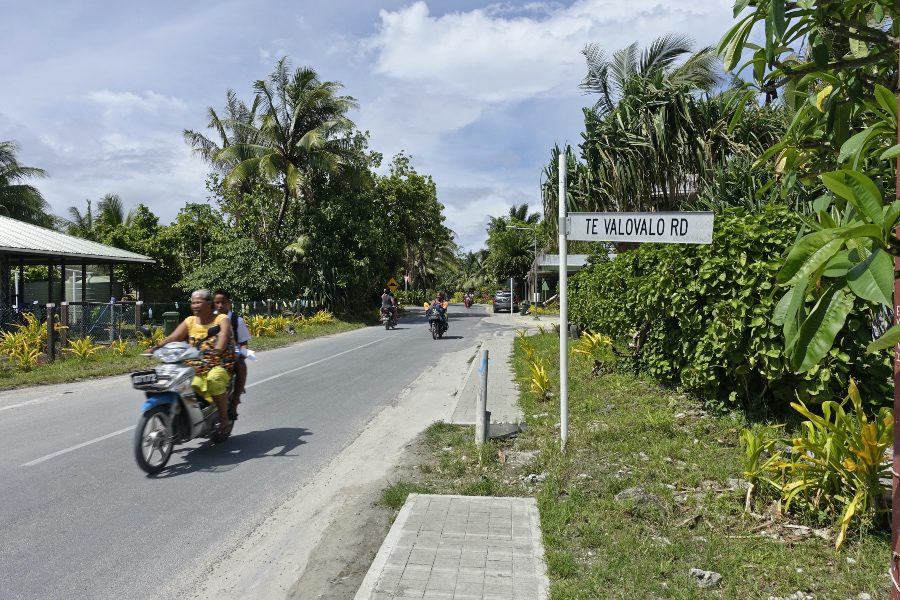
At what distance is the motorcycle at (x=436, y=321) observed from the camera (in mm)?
23094

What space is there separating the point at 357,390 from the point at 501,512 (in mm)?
6970

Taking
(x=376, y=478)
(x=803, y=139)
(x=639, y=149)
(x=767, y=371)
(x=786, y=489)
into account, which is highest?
(x=639, y=149)

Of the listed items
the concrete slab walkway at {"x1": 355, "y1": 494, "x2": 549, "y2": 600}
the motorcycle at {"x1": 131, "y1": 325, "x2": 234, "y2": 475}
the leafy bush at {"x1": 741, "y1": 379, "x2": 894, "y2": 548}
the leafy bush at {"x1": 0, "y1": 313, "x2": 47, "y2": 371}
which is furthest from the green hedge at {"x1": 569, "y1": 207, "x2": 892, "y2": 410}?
the leafy bush at {"x1": 0, "y1": 313, "x2": 47, "y2": 371}

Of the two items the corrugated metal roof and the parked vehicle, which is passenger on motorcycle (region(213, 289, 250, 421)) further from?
the parked vehicle

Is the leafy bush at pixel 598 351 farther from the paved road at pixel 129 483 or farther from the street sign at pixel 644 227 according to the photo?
the street sign at pixel 644 227

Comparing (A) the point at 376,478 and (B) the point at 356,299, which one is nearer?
(A) the point at 376,478

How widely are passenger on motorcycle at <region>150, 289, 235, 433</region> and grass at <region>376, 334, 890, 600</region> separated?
7.45 ft

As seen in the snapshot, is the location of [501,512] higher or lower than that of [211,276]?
lower

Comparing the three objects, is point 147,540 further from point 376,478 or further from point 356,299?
point 356,299

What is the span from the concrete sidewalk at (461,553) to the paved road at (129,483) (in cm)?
128

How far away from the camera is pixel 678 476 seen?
540 centimetres

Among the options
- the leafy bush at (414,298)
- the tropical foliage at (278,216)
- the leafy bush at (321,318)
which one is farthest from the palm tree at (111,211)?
the leafy bush at (414,298)

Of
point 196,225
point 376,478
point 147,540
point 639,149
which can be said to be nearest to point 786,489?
point 376,478

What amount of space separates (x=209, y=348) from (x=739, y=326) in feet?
17.7
